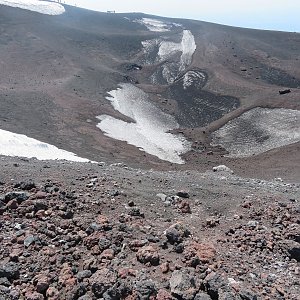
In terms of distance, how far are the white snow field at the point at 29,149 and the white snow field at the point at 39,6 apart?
2983 inches

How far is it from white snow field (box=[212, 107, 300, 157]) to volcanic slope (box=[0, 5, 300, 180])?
0.28 m

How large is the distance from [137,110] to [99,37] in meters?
37.2

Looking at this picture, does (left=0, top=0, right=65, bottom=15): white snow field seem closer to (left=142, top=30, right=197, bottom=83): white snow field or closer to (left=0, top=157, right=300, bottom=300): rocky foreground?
(left=142, top=30, right=197, bottom=83): white snow field

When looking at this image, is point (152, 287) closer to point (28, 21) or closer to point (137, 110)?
point (137, 110)

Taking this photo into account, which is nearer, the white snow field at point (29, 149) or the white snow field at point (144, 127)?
the white snow field at point (29, 149)

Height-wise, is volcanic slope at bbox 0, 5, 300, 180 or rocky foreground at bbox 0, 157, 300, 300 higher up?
rocky foreground at bbox 0, 157, 300, 300

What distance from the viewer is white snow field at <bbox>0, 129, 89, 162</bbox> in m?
23.6

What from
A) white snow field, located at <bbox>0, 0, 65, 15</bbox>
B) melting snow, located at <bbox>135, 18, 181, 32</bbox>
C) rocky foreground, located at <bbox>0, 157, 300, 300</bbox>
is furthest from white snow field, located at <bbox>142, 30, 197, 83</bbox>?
rocky foreground, located at <bbox>0, 157, 300, 300</bbox>

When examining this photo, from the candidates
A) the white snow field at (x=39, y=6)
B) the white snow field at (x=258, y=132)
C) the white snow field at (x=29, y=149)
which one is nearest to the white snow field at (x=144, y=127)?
the white snow field at (x=258, y=132)

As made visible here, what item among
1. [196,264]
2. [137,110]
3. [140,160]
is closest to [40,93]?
[137,110]

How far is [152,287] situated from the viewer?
7.96 m

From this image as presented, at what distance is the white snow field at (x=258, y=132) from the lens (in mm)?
35694

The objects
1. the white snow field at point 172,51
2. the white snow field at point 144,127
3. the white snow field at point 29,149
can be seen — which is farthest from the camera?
the white snow field at point 172,51

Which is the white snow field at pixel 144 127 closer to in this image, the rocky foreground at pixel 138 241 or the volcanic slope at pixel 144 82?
the volcanic slope at pixel 144 82
